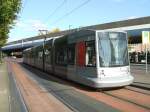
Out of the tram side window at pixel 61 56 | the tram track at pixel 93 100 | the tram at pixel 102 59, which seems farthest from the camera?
the tram side window at pixel 61 56

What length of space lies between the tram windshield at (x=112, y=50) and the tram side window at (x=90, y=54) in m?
0.39

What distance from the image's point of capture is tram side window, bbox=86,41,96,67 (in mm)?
17275

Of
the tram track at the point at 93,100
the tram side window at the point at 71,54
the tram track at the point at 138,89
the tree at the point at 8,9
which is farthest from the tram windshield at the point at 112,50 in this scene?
the tree at the point at 8,9

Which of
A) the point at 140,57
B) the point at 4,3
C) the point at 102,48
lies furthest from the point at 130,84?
the point at 140,57

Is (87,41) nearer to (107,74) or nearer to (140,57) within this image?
(107,74)

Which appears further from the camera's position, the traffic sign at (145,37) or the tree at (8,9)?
the traffic sign at (145,37)

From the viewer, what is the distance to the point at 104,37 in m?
17.2

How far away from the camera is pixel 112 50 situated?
675 inches

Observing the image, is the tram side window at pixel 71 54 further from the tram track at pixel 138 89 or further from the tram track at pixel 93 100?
the tram track at pixel 138 89

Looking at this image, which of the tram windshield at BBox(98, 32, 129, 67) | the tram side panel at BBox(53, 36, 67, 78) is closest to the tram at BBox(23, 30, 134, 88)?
the tram windshield at BBox(98, 32, 129, 67)

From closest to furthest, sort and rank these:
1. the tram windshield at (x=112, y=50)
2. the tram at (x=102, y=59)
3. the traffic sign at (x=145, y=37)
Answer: the tram at (x=102, y=59) < the tram windshield at (x=112, y=50) < the traffic sign at (x=145, y=37)

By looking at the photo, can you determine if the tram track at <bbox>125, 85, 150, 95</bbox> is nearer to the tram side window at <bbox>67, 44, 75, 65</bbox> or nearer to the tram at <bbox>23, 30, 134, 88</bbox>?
the tram at <bbox>23, 30, 134, 88</bbox>

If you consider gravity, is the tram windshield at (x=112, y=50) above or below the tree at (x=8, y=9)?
below

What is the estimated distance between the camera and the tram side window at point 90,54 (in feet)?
56.7
